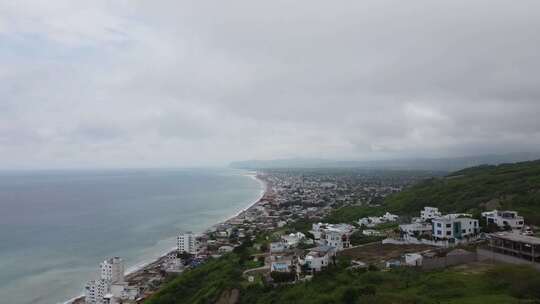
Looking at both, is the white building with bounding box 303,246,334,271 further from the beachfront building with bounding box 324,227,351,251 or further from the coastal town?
the beachfront building with bounding box 324,227,351,251

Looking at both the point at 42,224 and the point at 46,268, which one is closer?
the point at 46,268

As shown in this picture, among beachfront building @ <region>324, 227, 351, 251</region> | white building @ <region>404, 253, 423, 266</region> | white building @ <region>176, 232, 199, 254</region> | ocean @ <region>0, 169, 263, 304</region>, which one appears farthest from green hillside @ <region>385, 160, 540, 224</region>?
ocean @ <region>0, 169, 263, 304</region>

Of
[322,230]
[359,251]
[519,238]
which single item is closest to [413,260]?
[519,238]

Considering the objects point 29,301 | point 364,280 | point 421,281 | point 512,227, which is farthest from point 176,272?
point 512,227

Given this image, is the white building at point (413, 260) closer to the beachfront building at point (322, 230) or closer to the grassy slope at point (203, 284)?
the grassy slope at point (203, 284)

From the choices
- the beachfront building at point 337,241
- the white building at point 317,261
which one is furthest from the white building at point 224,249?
the white building at point 317,261

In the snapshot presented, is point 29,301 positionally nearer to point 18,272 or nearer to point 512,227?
point 18,272

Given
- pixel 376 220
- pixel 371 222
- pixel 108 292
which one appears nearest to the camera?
pixel 108 292

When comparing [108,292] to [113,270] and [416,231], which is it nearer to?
[113,270]
